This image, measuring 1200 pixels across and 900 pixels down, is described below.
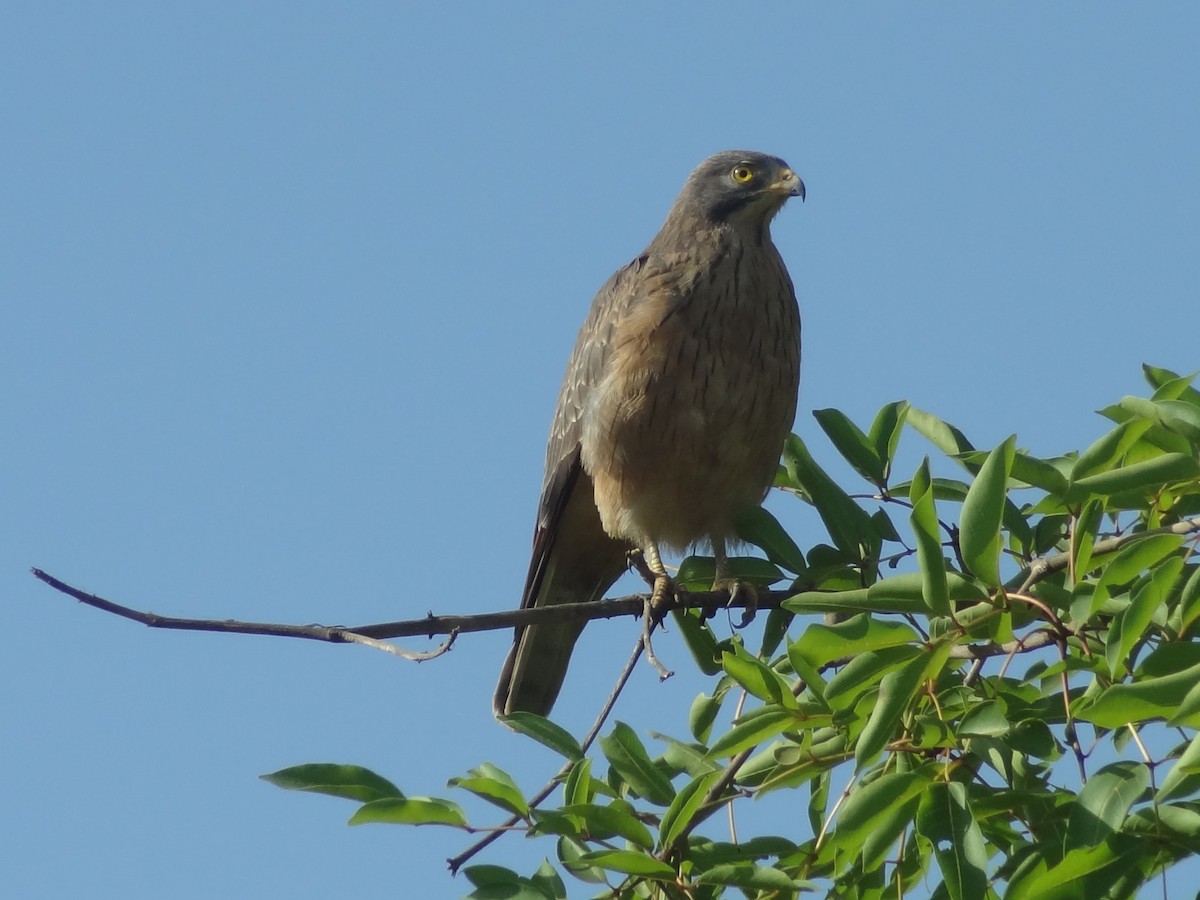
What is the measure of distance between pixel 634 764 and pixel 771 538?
111 cm

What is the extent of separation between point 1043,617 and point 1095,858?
1.61 ft

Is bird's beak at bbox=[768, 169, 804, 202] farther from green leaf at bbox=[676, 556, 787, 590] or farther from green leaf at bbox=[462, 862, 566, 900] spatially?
green leaf at bbox=[462, 862, 566, 900]

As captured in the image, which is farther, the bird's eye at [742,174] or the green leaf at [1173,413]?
the bird's eye at [742,174]

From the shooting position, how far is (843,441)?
4059 millimetres

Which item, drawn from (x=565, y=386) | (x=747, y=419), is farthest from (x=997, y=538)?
(x=565, y=386)

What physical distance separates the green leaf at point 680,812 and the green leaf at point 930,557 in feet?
1.90

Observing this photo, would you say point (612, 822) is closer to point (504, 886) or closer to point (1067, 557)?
point (504, 886)

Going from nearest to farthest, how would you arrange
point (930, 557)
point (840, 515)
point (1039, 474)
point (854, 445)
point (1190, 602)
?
point (930, 557), point (1190, 602), point (1039, 474), point (840, 515), point (854, 445)

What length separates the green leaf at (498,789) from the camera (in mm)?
2930

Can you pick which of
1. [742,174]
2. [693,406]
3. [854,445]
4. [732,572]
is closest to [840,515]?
[854,445]

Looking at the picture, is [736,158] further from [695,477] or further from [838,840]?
[838,840]

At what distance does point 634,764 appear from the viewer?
10.5 feet

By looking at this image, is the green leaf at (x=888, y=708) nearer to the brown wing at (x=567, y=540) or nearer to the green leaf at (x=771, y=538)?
the green leaf at (x=771, y=538)

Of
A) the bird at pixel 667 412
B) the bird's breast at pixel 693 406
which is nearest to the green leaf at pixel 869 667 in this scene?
the bird at pixel 667 412
